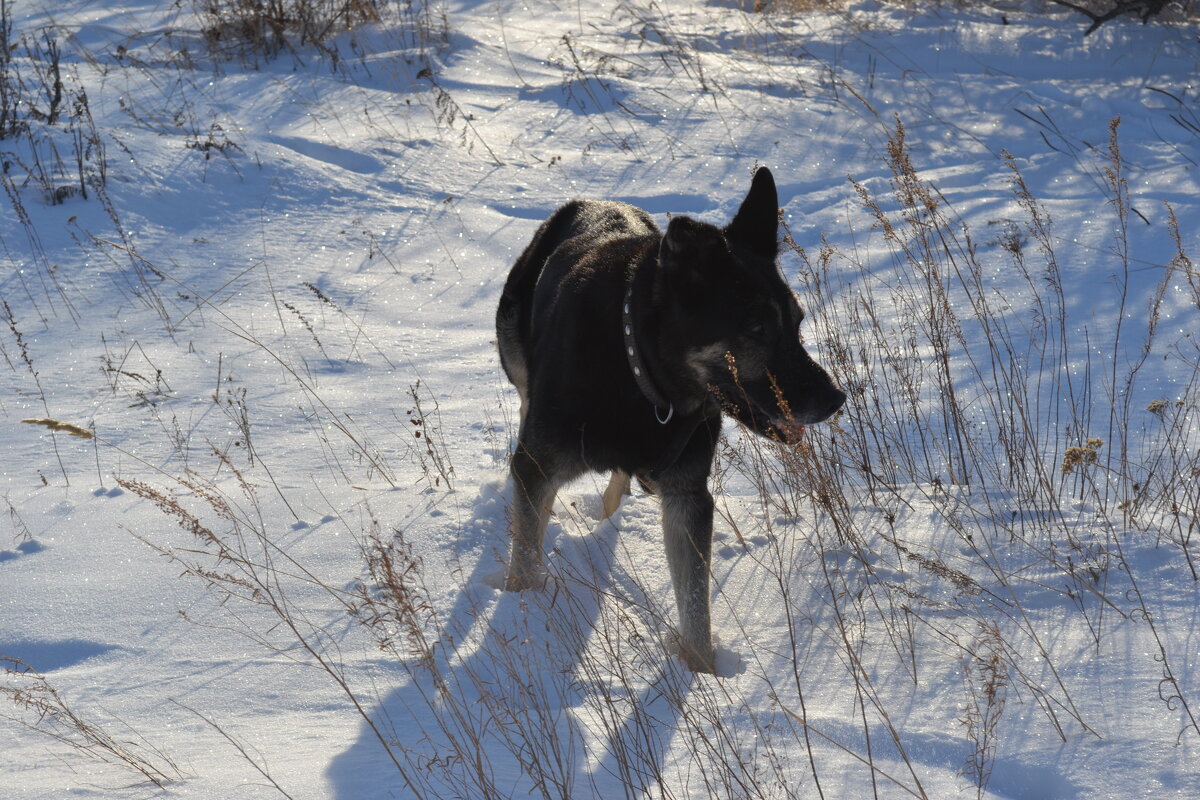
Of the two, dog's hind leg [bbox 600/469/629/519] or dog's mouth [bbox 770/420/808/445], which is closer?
dog's mouth [bbox 770/420/808/445]

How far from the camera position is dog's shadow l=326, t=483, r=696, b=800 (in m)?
2.61

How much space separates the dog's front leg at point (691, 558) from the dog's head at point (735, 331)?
38 centimetres

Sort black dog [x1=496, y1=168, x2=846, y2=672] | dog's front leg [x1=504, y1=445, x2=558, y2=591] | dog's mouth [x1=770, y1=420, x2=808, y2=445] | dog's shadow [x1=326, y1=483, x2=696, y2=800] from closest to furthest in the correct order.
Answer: dog's shadow [x1=326, y1=483, x2=696, y2=800]
dog's mouth [x1=770, y1=420, x2=808, y2=445]
black dog [x1=496, y1=168, x2=846, y2=672]
dog's front leg [x1=504, y1=445, x2=558, y2=591]

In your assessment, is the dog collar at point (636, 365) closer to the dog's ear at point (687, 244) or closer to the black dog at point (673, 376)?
the black dog at point (673, 376)

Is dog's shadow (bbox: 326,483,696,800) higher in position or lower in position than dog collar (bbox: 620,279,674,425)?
lower

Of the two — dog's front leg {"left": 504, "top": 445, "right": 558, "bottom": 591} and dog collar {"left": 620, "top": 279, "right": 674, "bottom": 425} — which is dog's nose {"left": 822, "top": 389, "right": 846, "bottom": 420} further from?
dog's front leg {"left": 504, "top": 445, "right": 558, "bottom": 591}

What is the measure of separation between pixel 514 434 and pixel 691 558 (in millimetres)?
1970

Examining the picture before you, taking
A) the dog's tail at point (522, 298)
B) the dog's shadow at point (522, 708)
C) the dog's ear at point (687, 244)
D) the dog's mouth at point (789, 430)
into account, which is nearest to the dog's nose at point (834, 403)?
the dog's mouth at point (789, 430)

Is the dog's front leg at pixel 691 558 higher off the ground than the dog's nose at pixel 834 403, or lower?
lower

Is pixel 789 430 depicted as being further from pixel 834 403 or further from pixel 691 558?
pixel 691 558

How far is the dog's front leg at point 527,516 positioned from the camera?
3.72 metres

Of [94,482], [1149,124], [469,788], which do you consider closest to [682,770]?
[469,788]

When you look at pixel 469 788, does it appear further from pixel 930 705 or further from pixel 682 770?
pixel 930 705

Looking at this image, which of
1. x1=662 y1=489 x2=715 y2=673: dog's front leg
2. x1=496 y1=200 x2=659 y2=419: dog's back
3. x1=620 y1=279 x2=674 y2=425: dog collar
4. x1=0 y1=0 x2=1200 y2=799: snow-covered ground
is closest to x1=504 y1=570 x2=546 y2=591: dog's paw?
x1=0 y1=0 x2=1200 y2=799: snow-covered ground
